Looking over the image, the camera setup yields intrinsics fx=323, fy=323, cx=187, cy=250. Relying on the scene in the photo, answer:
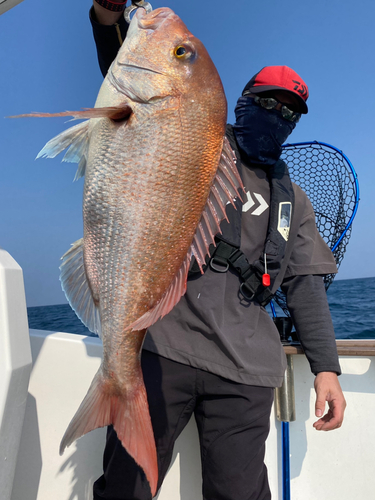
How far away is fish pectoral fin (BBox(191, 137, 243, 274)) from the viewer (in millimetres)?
1305

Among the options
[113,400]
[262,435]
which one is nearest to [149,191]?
[113,400]

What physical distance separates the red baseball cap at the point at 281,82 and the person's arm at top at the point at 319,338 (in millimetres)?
1101

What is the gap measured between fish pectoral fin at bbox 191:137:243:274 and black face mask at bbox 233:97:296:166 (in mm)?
702

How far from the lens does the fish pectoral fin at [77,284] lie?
135cm

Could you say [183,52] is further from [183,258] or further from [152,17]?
[183,258]

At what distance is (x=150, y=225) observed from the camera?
118cm

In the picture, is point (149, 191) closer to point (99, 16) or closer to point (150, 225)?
point (150, 225)

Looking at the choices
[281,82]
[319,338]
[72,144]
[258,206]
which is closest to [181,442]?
[319,338]

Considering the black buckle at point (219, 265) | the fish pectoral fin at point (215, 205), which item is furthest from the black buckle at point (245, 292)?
the fish pectoral fin at point (215, 205)

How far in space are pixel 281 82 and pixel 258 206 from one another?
0.71 meters

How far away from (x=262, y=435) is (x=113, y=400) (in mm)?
871

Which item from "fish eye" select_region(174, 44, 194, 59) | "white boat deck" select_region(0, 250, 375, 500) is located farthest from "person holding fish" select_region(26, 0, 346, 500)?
"white boat deck" select_region(0, 250, 375, 500)

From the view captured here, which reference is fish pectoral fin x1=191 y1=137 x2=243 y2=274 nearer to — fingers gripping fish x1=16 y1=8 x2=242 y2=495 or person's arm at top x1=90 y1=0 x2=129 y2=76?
fingers gripping fish x1=16 y1=8 x2=242 y2=495

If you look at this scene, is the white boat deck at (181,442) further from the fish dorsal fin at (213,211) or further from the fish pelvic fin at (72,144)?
the fish pelvic fin at (72,144)
